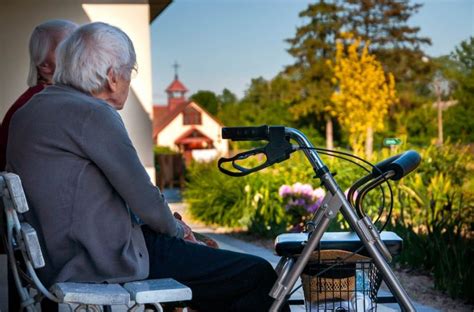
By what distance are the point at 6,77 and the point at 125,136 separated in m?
5.95

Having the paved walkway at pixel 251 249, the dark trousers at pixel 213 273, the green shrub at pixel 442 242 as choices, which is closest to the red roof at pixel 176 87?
the paved walkway at pixel 251 249

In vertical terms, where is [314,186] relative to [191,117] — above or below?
below

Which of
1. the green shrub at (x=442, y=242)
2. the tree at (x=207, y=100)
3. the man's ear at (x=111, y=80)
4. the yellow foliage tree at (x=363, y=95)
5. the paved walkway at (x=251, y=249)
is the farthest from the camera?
the tree at (x=207, y=100)

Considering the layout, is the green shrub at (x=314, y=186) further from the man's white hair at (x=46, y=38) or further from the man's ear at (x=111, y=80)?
the man's ear at (x=111, y=80)

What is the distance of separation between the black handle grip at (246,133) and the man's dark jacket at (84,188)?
1.02 ft

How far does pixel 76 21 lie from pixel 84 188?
5.94 metres

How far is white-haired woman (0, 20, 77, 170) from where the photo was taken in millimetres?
3729

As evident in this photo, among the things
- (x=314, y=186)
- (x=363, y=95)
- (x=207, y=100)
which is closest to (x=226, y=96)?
(x=207, y=100)

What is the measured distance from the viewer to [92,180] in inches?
114

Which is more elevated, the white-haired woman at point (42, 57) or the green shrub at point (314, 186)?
the white-haired woman at point (42, 57)

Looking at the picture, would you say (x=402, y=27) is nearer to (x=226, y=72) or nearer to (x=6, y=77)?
(x=226, y=72)

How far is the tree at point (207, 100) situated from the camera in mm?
83938

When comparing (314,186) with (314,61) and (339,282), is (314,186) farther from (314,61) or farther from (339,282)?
(314,61)

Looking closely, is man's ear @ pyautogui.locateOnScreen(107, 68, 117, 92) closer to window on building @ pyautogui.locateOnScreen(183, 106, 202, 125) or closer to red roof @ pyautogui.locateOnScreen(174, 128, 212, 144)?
red roof @ pyautogui.locateOnScreen(174, 128, 212, 144)
